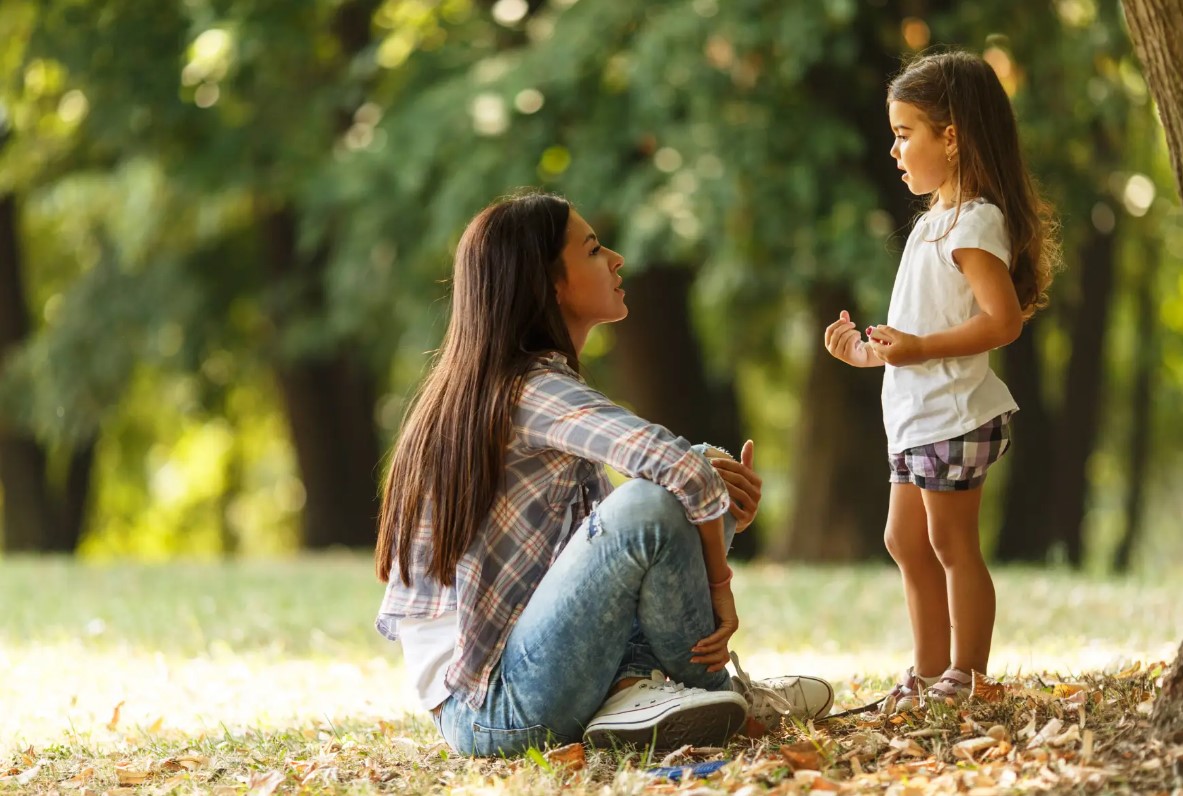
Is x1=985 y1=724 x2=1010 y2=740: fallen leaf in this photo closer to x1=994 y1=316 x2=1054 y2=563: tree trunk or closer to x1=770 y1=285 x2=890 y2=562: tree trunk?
x1=770 y1=285 x2=890 y2=562: tree trunk

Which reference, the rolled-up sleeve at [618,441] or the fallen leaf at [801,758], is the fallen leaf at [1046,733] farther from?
the rolled-up sleeve at [618,441]

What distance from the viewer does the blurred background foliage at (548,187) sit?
8.73 meters

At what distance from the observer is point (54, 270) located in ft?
56.7

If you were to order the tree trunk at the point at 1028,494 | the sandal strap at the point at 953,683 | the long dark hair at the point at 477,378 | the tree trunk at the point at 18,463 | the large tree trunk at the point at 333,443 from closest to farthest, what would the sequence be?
the long dark hair at the point at 477,378 < the sandal strap at the point at 953,683 < the tree trunk at the point at 1028,494 < the large tree trunk at the point at 333,443 < the tree trunk at the point at 18,463

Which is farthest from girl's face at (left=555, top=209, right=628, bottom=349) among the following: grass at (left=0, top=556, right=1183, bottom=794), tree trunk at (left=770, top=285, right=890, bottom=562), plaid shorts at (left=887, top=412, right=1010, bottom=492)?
tree trunk at (left=770, top=285, right=890, bottom=562)

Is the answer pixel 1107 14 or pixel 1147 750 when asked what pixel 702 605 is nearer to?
pixel 1147 750

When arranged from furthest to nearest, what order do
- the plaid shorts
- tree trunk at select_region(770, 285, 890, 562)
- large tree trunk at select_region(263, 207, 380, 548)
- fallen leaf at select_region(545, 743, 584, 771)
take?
large tree trunk at select_region(263, 207, 380, 548)
tree trunk at select_region(770, 285, 890, 562)
the plaid shorts
fallen leaf at select_region(545, 743, 584, 771)

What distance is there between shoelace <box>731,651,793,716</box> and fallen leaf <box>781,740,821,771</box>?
12.1 inches

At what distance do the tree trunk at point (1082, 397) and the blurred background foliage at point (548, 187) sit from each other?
31mm

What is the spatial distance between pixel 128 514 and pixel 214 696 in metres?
18.4

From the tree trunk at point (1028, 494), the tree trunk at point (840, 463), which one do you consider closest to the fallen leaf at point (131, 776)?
the tree trunk at point (840, 463)

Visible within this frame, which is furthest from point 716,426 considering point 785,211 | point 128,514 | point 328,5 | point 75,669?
point 128,514

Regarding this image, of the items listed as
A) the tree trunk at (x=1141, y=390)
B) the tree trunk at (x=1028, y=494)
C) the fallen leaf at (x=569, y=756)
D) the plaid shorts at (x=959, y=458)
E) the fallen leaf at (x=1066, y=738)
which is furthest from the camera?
the tree trunk at (x=1141, y=390)

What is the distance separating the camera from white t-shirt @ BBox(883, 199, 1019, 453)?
11.8ft
